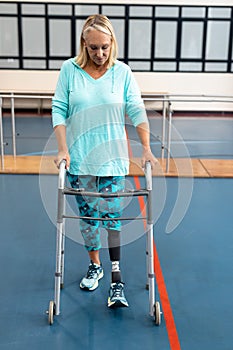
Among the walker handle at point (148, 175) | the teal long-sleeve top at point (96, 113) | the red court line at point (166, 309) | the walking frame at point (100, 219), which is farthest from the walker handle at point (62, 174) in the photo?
the red court line at point (166, 309)

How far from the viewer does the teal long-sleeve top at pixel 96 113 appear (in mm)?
2139

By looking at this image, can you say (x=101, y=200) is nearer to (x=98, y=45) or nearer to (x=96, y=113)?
(x=96, y=113)

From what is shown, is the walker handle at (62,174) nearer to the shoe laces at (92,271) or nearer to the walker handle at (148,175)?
the walker handle at (148,175)

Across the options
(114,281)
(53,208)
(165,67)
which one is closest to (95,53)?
(114,281)

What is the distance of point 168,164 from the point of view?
4926mm

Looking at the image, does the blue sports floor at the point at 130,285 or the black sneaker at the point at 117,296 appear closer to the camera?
the blue sports floor at the point at 130,285

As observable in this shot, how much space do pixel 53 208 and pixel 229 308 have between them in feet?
5.61

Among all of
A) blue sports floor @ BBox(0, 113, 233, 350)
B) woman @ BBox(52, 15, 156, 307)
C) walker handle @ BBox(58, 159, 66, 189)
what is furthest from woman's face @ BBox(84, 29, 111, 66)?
blue sports floor @ BBox(0, 113, 233, 350)

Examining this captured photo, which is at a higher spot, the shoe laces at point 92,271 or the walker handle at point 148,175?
the walker handle at point 148,175

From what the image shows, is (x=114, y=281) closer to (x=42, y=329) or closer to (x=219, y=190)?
(x=42, y=329)

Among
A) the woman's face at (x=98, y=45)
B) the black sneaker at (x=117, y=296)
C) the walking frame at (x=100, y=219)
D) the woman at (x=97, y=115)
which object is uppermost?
the woman's face at (x=98, y=45)

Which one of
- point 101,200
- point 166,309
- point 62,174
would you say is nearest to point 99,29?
point 62,174

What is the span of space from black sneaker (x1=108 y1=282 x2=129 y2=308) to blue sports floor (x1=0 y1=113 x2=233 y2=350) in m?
0.04

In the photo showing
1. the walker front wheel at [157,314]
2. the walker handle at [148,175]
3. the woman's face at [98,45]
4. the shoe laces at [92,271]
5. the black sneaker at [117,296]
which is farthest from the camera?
the shoe laces at [92,271]
